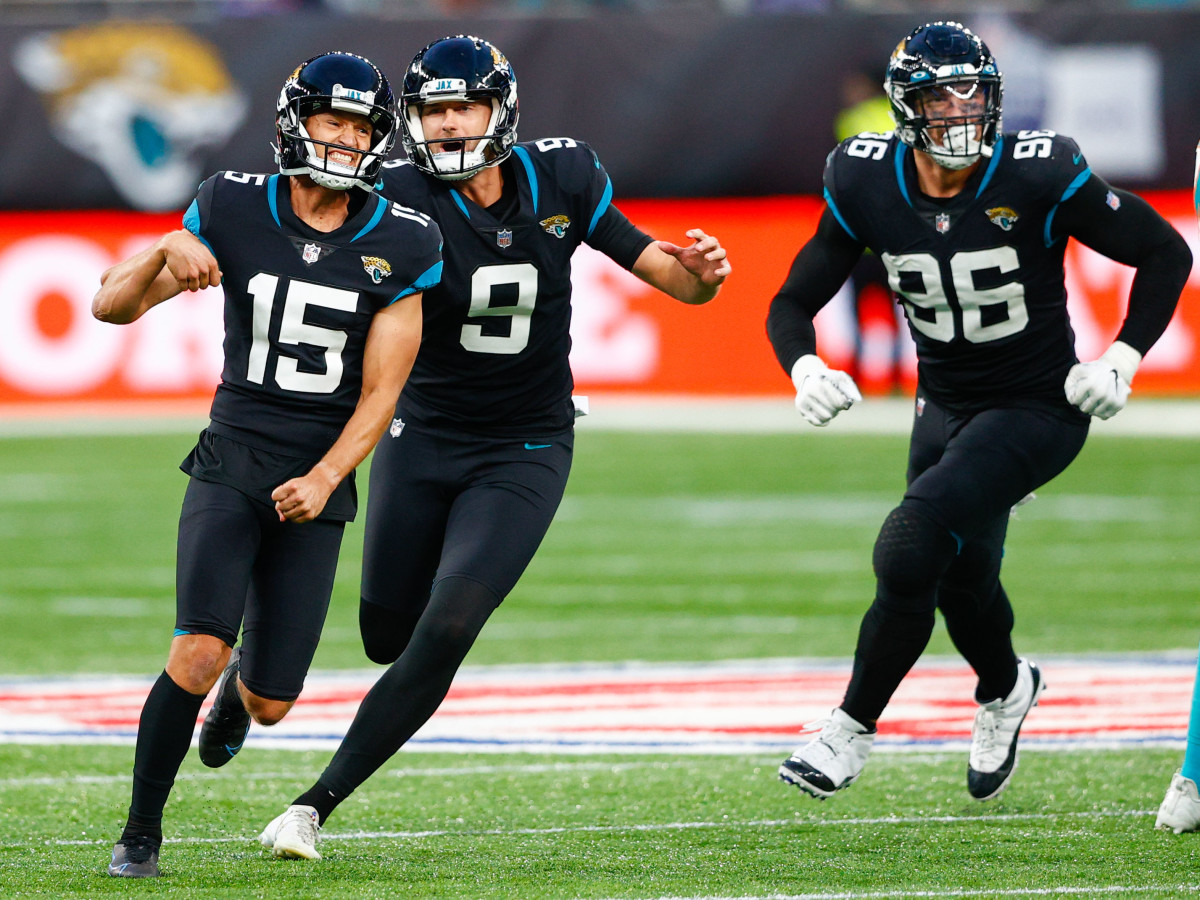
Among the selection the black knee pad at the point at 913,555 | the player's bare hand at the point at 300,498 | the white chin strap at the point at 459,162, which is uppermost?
the white chin strap at the point at 459,162

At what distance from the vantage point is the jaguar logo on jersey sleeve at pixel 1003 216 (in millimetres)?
4906

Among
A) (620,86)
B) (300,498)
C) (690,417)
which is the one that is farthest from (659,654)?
(620,86)

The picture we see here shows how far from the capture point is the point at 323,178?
14.3 feet

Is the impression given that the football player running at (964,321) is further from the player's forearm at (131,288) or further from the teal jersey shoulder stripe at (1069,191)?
the player's forearm at (131,288)

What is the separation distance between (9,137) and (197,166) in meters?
1.40

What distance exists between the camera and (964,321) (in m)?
4.97

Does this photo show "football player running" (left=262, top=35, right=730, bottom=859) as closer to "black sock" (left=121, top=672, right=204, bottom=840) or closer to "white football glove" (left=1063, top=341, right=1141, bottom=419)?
"black sock" (left=121, top=672, right=204, bottom=840)

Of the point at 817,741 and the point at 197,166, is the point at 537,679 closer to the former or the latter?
the point at 817,741

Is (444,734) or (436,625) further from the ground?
(436,625)

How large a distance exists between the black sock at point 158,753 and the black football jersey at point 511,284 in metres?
1.04

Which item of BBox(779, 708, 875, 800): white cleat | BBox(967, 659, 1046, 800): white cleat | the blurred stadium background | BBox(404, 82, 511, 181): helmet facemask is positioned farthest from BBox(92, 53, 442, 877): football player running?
the blurred stadium background

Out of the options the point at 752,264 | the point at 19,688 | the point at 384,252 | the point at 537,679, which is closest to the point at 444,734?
the point at 537,679

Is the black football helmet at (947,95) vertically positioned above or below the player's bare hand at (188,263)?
above

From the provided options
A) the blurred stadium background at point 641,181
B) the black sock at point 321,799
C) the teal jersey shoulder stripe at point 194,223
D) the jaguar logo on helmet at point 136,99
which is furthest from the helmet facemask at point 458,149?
the jaguar logo on helmet at point 136,99
